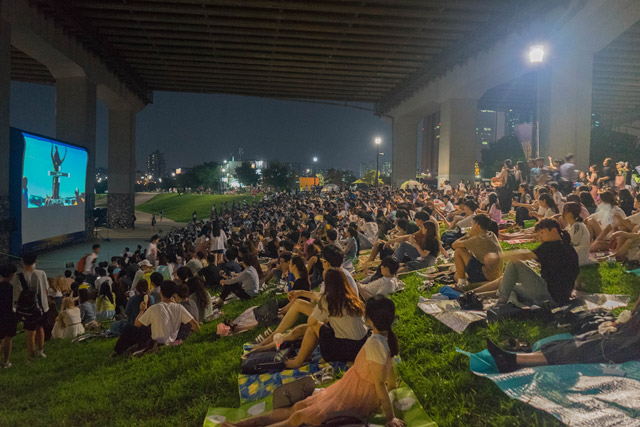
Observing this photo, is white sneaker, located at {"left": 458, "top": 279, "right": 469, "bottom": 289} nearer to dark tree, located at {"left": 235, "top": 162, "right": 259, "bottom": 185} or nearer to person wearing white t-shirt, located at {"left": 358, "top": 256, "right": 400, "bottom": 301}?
person wearing white t-shirt, located at {"left": 358, "top": 256, "right": 400, "bottom": 301}

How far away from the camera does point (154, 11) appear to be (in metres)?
17.0

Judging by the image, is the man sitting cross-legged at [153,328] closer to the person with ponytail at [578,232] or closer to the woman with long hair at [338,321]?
the woman with long hair at [338,321]

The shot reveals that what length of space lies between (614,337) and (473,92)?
905 inches

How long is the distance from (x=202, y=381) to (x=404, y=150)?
33338 millimetres

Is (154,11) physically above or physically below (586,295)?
above

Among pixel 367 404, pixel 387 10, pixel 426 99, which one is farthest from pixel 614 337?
pixel 426 99

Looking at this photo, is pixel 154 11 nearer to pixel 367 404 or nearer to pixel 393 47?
pixel 393 47

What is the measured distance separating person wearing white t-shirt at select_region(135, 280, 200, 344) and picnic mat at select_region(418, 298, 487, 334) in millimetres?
3713

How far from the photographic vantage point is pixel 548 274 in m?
5.57

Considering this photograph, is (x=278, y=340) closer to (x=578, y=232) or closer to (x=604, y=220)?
(x=578, y=232)

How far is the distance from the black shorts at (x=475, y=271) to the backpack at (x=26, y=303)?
269 inches

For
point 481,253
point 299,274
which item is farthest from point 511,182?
point 299,274

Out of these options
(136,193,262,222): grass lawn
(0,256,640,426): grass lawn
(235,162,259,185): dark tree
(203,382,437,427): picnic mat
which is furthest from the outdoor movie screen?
(235,162,259,185): dark tree

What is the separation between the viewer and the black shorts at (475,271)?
22.7 ft
